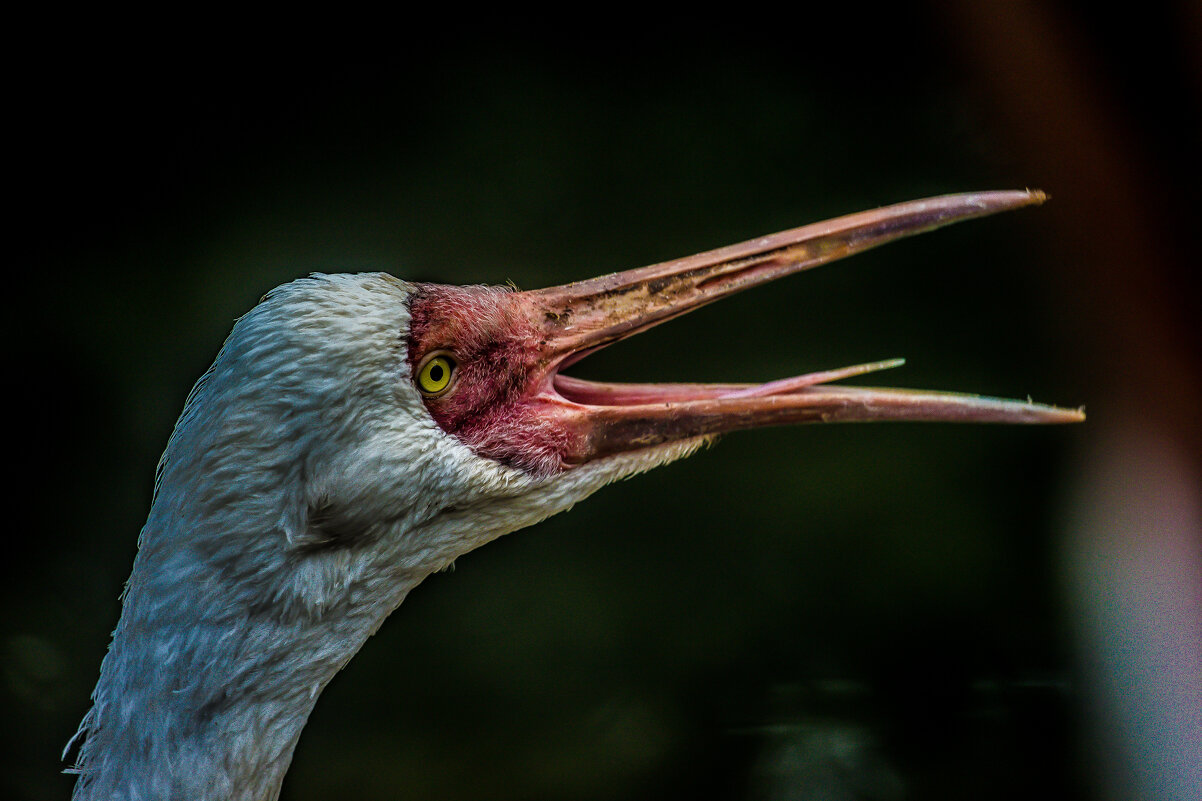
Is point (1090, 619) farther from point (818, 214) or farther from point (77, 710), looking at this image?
point (77, 710)

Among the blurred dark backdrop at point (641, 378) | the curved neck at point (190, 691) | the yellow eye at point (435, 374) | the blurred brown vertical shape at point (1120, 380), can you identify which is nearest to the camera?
the curved neck at point (190, 691)

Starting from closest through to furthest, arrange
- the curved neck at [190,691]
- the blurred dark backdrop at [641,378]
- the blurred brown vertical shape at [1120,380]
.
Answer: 1. the curved neck at [190,691]
2. the blurred brown vertical shape at [1120,380]
3. the blurred dark backdrop at [641,378]

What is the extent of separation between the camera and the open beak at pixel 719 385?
168 cm

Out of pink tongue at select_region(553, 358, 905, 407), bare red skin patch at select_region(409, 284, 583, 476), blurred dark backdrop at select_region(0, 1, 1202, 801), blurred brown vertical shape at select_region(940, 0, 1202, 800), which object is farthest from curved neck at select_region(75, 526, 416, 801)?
blurred brown vertical shape at select_region(940, 0, 1202, 800)

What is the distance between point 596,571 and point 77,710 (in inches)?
68.7

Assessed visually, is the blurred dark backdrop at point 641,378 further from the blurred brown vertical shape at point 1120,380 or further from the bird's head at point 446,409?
the bird's head at point 446,409

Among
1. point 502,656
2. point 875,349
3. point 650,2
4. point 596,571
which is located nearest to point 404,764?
point 502,656

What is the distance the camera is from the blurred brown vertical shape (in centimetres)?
229

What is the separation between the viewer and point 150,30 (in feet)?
9.72

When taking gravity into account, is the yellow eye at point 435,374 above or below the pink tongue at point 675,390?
above

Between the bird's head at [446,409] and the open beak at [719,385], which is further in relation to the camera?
the open beak at [719,385]

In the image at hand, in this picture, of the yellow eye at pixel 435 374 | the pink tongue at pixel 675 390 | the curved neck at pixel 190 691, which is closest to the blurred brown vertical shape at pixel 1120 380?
the pink tongue at pixel 675 390

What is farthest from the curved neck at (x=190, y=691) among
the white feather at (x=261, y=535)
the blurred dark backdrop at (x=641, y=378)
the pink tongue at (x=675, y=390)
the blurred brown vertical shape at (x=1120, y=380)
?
the blurred brown vertical shape at (x=1120, y=380)

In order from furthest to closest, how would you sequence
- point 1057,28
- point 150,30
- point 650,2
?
point 650,2, point 150,30, point 1057,28
